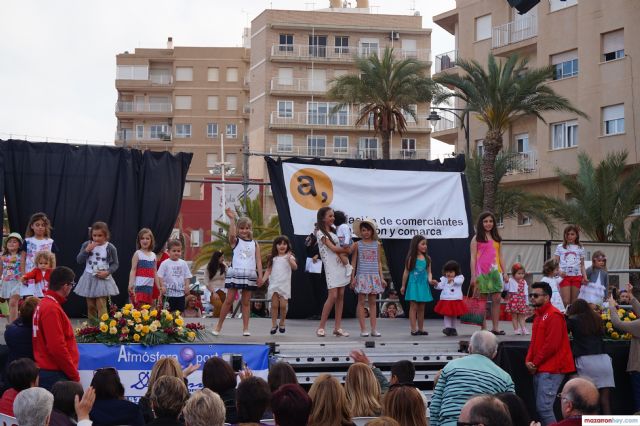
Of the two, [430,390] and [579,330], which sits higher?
[579,330]

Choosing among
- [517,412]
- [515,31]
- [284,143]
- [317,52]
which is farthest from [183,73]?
[517,412]

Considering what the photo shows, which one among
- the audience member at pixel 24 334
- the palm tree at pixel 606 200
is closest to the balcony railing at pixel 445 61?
the palm tree at pixel 606 200

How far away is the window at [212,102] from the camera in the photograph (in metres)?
80.8

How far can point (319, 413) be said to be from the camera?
21.9 feet

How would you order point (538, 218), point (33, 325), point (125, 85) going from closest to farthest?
point (33, 325) < point (538, 218) < point (125, 85)

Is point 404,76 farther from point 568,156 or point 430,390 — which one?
point 430,390

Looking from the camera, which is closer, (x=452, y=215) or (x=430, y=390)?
(x=430, y=390)

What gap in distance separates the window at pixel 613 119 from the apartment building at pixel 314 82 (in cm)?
3034

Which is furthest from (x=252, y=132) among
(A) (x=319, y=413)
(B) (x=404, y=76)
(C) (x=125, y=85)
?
(A) (x=319, y=413)

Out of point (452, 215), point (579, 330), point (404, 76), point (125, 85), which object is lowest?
point (579, 330)

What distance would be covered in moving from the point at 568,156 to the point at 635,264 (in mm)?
7787

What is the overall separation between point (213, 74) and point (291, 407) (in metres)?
A: 76.2

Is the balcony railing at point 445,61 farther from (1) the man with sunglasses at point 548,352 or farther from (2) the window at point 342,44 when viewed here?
(1) the man with sunglasses at point 548,352

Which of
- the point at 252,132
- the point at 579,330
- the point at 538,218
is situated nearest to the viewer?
the point at 579,330
